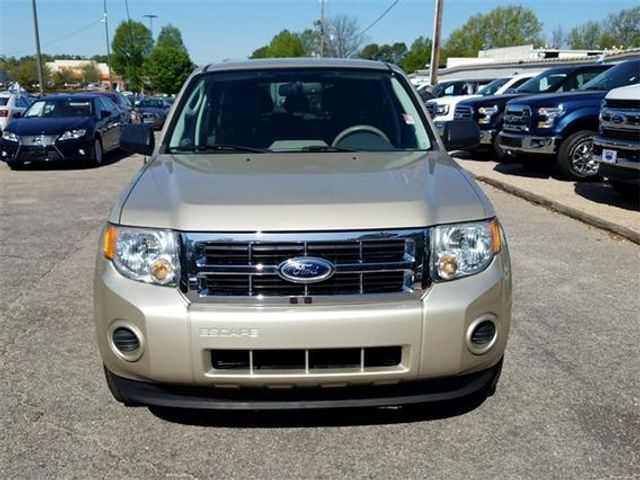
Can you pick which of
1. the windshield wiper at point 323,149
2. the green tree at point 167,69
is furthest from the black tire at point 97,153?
the green tree at point 167,69

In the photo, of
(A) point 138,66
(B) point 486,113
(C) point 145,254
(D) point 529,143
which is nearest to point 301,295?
(C) point 145,254

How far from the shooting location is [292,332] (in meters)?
2.53

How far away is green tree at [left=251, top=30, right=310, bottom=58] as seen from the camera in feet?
302

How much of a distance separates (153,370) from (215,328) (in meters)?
0.35

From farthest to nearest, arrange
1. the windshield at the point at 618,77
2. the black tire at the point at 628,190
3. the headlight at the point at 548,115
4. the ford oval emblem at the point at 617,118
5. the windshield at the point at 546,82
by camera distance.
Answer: the windshield at the point at 546,82, the windshield at the point at 618,77, the headlight at the point at 548,115, the black tire at the point at 628,190, the ford oval emblem at the point at 617,118

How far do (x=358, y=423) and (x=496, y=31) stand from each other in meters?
109

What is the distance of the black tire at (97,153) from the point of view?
13.3 metres

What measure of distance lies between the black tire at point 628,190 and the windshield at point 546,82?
422 centimetres

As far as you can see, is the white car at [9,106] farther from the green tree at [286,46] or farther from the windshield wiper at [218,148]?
the green tree at [286,46]

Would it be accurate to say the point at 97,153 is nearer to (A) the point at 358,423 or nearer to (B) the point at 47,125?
(B) the point at 47,125

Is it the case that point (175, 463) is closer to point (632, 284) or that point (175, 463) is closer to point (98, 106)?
point (632, 284)

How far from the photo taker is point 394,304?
2580mm

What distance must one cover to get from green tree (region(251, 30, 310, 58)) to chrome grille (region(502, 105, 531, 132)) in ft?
267

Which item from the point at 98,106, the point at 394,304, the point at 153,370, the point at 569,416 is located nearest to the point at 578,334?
the point at 569,416
